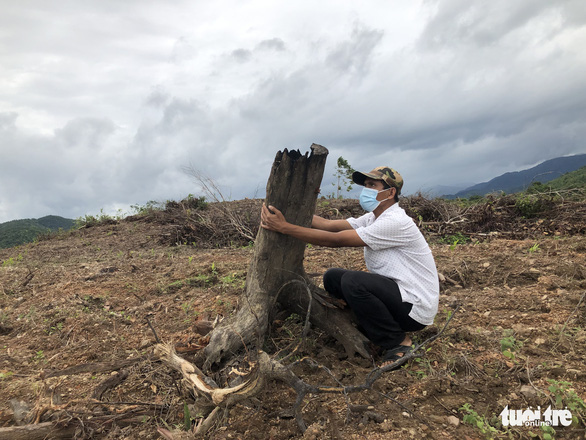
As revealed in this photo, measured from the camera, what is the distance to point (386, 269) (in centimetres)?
300

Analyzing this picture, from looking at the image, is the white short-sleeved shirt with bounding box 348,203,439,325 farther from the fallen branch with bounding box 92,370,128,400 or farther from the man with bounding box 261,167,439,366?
the fallen branch with bounding box 92,370,128,400

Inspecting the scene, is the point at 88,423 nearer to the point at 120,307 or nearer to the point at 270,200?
the point at 270,200

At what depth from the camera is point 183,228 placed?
29.4 ft

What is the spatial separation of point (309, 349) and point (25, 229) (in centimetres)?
1650

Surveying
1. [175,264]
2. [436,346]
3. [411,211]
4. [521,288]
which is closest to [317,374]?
[436,346]

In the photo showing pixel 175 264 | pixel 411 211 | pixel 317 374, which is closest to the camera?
pixel 317 374

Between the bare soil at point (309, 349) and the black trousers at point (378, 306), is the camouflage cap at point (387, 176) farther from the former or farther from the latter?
the bare soil at point (309, 349)

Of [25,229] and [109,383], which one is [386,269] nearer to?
[109,383]

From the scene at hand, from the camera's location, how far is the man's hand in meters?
2.84

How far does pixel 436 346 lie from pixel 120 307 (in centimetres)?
350

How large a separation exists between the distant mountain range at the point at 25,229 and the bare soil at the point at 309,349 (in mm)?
7023

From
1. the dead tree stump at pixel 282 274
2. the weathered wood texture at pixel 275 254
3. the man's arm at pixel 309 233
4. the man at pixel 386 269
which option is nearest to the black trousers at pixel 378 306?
the man at pixel 386 269

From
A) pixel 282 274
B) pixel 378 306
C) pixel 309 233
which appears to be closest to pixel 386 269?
pixel 378 306

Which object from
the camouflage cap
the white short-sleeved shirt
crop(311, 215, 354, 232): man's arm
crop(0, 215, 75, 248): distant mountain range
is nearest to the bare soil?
the white short-sleeved shirt
